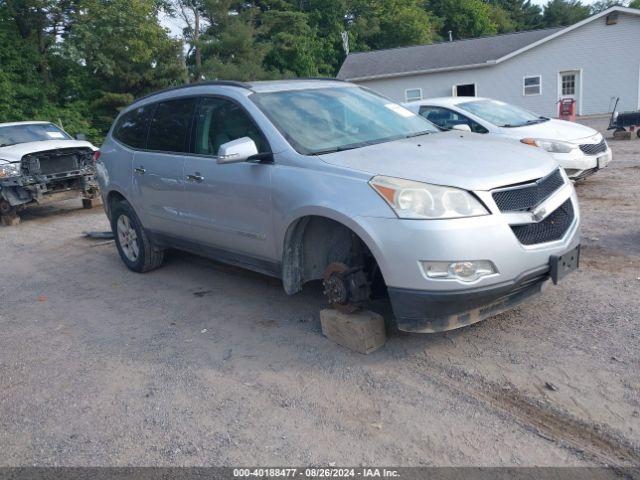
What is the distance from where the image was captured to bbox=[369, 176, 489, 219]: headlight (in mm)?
3521

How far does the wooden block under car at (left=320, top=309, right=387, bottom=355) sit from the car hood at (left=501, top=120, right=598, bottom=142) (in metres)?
5.66

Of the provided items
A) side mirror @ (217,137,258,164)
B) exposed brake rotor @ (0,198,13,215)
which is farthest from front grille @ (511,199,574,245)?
exposed brake rotor @ (0,198,13,215)

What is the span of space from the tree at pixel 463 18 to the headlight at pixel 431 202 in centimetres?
5887

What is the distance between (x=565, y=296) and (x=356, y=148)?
2100 millimetres

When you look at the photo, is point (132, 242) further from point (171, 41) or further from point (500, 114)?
point (171, 41)

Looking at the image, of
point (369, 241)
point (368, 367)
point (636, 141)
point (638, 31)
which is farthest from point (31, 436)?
point (638, 31)

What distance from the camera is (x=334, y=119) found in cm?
477

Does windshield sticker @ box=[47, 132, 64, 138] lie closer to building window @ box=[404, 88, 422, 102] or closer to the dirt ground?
the dirt ground

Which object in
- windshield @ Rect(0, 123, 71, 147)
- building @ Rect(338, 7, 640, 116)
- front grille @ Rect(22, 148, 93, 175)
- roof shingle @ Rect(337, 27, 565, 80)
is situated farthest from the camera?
roof shingle @ Rect(337, 27, 565, 80)

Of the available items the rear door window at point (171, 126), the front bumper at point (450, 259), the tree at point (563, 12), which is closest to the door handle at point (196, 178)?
the rear door window at point (171, 126)

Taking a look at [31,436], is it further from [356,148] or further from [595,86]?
[595,86]

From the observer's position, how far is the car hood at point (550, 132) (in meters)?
8.77

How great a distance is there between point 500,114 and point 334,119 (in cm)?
591

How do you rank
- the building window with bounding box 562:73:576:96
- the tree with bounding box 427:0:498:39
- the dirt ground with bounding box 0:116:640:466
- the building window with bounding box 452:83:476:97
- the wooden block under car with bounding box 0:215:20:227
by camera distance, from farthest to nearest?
the tree with bounding box 427:0:498:39
the building window with bounding box 452:83:476:97
the building window with bounding box 562:73:576:96
the wooden block under car with bounding box 0:215:20:227
the dirt ground with bounding box 0:116:640:466
